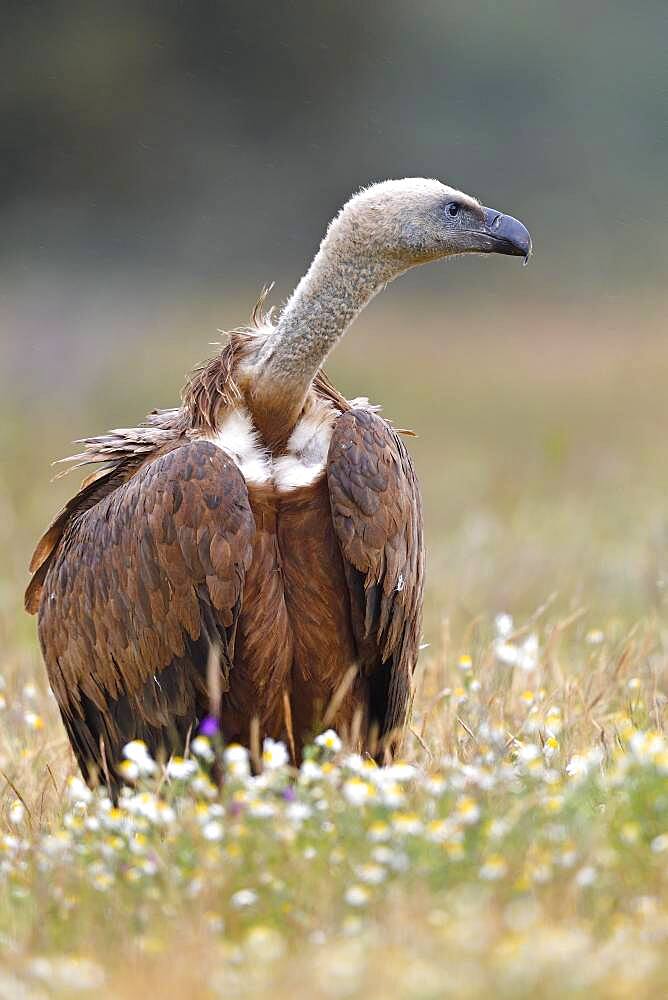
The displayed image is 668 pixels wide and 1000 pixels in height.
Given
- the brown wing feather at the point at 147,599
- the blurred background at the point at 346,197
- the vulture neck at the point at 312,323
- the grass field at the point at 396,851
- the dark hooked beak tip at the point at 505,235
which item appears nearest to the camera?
the grass field at the point at 396,851

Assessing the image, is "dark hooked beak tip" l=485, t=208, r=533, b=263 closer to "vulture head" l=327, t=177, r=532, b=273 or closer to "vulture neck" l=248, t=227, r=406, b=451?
"vulture head" l=327, t=177, r=532, b=273

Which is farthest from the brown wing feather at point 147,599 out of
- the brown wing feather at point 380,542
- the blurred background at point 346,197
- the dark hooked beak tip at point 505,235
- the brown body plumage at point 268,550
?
the blurred background at point 346,197

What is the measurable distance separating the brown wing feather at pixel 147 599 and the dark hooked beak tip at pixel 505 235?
1.04 meters

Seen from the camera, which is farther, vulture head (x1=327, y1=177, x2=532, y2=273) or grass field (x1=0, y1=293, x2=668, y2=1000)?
vulture head (x1=327, y1=177, x2=532, y2=273)

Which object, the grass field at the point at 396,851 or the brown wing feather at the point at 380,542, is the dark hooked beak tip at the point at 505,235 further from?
the grass field at the point at 396,851

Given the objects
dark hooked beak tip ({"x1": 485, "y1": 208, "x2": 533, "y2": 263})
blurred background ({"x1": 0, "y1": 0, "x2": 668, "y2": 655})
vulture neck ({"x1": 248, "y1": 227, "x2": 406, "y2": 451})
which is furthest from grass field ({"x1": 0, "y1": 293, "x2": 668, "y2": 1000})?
blurred background ({"x1": 0, "y1": 0, "x2": 668, "y2": 655})

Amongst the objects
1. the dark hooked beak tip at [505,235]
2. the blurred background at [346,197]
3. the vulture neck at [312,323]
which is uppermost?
the dark hooked beak tip at [505,235]

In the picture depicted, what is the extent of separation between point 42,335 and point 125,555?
1434 cm

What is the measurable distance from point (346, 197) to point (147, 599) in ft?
50.5

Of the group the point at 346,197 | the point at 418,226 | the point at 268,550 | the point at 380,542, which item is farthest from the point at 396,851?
the point at 346,197

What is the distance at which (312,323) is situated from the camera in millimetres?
4805

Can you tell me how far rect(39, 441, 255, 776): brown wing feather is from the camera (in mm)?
4555

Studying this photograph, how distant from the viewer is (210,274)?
20.0 metres

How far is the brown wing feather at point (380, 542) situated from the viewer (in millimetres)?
4633
